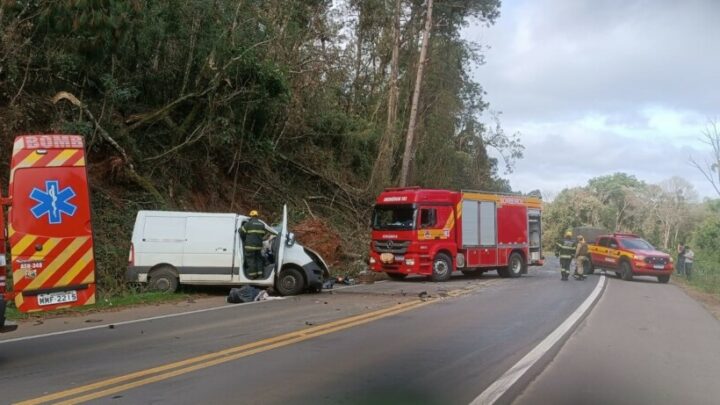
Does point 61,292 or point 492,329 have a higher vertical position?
point 61,292

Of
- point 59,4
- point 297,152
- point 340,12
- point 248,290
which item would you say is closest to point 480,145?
point 340,12

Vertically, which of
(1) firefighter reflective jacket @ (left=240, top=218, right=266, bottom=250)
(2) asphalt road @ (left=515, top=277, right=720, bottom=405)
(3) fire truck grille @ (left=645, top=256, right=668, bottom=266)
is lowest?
(2) asphalt road @ (left=515, top=277, right=720, bottom=405)

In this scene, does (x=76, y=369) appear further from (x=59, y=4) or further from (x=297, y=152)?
(x=297, y=152)

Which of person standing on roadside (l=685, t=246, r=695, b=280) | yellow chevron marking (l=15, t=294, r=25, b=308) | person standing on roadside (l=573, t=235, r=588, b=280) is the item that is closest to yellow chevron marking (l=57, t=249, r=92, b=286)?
yellow chevron marking (l=15, t=294, r=25, b=308)

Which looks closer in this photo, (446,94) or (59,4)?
(59,4)

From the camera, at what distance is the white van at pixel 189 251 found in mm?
14406

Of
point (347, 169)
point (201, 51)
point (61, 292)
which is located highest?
point (201, 51)

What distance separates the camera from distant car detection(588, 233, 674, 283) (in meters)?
23.1

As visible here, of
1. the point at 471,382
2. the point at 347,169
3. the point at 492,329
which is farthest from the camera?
the point at 347,169

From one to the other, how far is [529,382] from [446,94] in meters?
30.5

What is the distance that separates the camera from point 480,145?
44688 millimetres

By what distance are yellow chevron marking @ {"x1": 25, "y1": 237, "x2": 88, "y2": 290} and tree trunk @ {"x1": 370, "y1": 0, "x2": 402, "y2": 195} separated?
875 inches

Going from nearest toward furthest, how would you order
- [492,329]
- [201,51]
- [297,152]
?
[492,329] < [201,51] < [297,152]

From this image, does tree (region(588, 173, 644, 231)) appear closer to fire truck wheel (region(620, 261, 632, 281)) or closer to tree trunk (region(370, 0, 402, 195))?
tree trunk (region(370, 0, 402, 195))
